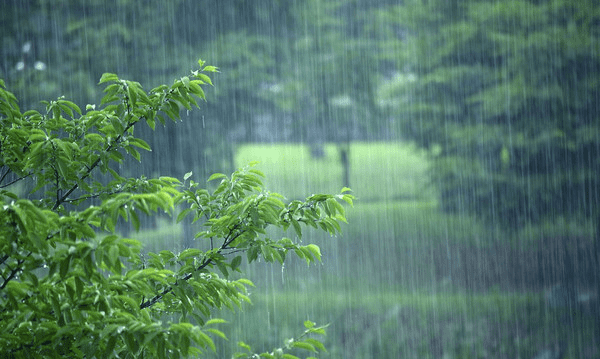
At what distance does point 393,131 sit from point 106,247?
741cm

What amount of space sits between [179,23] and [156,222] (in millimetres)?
2574

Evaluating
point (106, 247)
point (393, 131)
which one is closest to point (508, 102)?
point (393, 131)

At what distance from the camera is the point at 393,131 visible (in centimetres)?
856

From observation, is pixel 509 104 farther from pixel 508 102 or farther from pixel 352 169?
pixel 352 169

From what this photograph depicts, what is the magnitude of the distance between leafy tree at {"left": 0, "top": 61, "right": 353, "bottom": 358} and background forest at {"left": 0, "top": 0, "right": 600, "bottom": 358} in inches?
209

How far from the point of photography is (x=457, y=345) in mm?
6926

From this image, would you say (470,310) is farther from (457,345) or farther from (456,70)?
(456,70)

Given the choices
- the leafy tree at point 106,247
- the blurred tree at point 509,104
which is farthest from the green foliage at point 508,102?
the leafy tree at point 106,247

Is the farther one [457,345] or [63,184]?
[457,345]

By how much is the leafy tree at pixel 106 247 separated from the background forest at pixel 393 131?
209 inches

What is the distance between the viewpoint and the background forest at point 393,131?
7586 mm

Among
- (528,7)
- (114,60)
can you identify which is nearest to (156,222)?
(114,60)

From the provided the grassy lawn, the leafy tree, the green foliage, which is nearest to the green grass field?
the grassy lawn

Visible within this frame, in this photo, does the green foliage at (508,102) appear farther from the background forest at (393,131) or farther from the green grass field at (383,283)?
the green grass field at (383,283)
